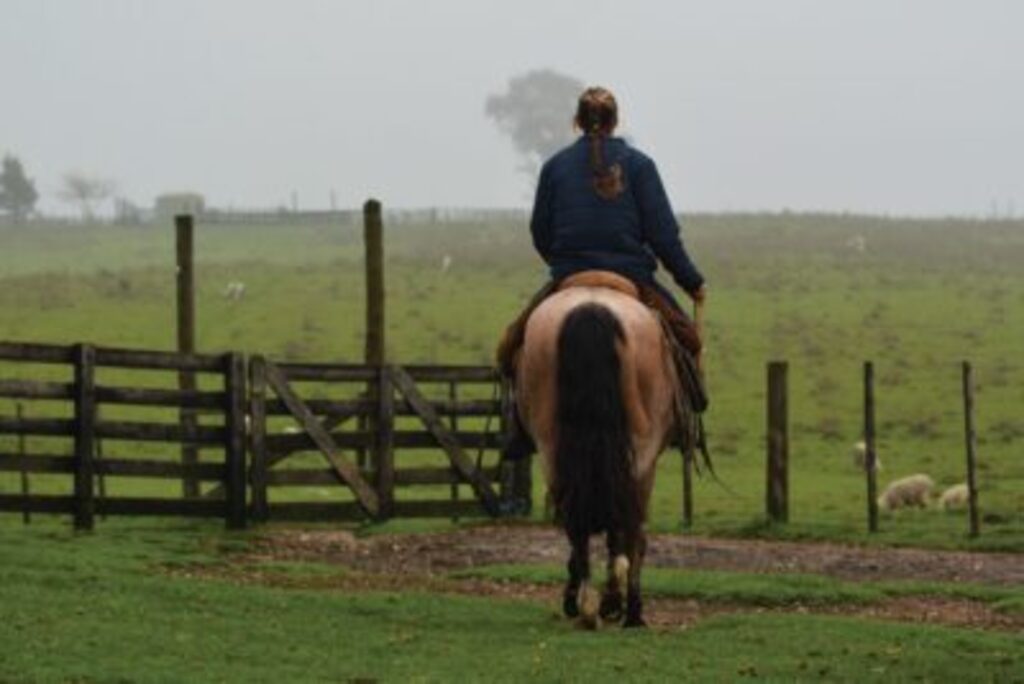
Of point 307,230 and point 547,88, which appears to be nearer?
point 307,230

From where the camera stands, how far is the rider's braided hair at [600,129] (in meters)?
11.9

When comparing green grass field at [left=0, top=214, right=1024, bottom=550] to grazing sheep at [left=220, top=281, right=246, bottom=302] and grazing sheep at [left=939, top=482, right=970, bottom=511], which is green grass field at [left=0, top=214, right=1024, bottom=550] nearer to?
grazing sheep at [left=220, top=281, right=246, bottom=302]

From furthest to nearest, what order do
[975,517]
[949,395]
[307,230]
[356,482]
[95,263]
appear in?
[307,230] → [95,263] → [949,395] → [356,482] → [975,517]

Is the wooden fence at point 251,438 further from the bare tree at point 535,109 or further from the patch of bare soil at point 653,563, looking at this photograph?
the bare tree at point 535,109

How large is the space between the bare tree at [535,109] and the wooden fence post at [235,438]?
15890 centimetres

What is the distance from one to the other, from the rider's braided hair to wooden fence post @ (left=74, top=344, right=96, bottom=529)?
25.9 feet

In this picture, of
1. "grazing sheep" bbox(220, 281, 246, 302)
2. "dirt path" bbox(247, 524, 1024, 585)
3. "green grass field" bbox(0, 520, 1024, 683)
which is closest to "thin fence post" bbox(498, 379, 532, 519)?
"dirt path" bbox(247, 524, 1024, 585)

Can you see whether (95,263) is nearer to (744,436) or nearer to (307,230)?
(307,230)

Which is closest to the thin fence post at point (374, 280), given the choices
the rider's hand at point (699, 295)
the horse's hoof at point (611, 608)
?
the rider's hand at point (699, 295)

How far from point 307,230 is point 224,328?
50.0 m

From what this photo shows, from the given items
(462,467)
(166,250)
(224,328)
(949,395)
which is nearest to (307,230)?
(166,250)

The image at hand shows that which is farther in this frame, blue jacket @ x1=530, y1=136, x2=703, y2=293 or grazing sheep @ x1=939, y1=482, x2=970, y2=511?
grazing sheep @ x1=939, y1=482, x2=970, y2=511

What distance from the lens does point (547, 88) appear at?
600ft

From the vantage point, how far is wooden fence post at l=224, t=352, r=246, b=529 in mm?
19250
